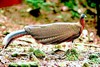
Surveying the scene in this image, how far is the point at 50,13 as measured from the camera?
6.39m

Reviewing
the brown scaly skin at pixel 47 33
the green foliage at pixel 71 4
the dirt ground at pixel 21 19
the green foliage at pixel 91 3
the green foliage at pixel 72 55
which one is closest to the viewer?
the brown scaly skin at pixel 47 33

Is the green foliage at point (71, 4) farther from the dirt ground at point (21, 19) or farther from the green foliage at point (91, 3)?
the green foliage at point (91, 3)

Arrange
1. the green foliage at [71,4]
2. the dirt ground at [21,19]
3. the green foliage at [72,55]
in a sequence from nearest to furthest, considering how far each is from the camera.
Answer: the green foliage at [72,55]
the dirt ground at [21,19]
the green foliage at [71,4]

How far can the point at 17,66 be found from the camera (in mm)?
2982

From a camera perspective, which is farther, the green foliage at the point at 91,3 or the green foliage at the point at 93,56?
the green foliage at the point at 91,3

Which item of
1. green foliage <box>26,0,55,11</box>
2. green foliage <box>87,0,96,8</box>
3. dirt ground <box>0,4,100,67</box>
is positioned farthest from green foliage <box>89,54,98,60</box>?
green foliage <box>87,0,96,8</box>

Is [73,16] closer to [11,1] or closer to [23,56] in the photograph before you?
[23,56]

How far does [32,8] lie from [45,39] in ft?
9.63

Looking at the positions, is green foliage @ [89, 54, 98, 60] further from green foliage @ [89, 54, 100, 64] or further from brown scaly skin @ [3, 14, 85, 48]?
brown scaly skin @ [3, 14, 85, 48]

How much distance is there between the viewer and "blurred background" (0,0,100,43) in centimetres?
592

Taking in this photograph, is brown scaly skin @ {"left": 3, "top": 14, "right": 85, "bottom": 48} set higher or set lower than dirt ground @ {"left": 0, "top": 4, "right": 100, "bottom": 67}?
higher

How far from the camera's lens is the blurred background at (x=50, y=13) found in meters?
5.92

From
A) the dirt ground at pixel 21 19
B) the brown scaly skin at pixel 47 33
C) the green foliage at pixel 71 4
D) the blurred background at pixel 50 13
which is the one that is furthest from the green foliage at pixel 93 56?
the green foliage at pixel 71 4

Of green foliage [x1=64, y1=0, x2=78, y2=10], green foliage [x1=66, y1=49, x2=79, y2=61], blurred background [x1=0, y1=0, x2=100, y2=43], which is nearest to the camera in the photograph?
green foliage [x1=66, y1=49, x2=79, y2=61]
